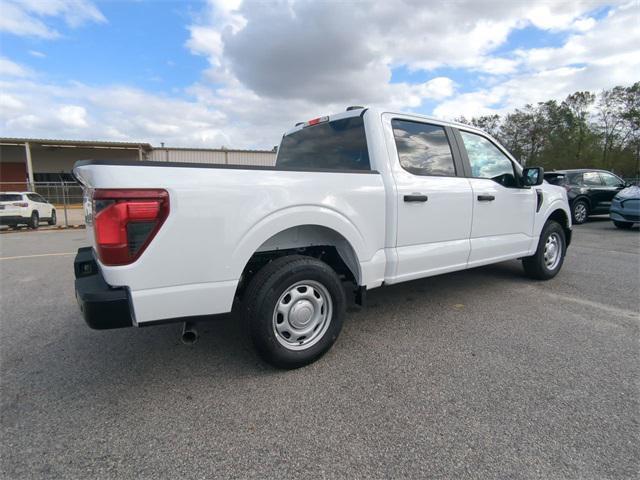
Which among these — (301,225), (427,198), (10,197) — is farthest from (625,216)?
(10,197)

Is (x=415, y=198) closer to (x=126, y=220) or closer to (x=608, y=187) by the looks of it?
(x=126, y=220)

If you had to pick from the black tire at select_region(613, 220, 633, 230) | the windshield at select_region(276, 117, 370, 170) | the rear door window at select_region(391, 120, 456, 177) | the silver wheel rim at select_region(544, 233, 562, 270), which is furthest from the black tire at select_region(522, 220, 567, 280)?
the black tire at select_region(613, 220, 633, 230)

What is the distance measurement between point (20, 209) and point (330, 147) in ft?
47.4

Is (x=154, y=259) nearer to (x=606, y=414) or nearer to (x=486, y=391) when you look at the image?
(x=486, y=391)

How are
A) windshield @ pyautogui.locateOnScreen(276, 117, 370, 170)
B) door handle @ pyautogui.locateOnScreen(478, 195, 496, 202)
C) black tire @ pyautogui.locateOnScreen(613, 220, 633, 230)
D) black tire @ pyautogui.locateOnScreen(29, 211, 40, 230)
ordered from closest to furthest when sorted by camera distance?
windshield @ pyautogui.locateOnScreen(276, 117, 370, 170), door handle @ pyautogui.locateOnScreen(478, 195, 496, 202), black tire @ pyautogui.locateOnScreen(613, 220, 633, 230), black tire @ pyautogui.locateOnScreen(29, 211, 40, 230)

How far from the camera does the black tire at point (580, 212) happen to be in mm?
11391

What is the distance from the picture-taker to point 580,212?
452 inches

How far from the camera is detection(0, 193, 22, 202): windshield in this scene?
42.4 feet

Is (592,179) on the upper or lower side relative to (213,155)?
lower

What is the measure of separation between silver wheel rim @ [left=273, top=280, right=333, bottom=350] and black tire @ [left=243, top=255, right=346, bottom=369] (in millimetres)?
16

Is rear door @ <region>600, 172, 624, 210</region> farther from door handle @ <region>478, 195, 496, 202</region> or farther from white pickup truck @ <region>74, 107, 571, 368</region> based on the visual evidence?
door handle @ <region>478, 195, 496, 202</region>

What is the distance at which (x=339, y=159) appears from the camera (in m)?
3.35

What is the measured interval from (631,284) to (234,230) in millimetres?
5279

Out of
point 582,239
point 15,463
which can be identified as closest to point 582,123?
point 582,239
